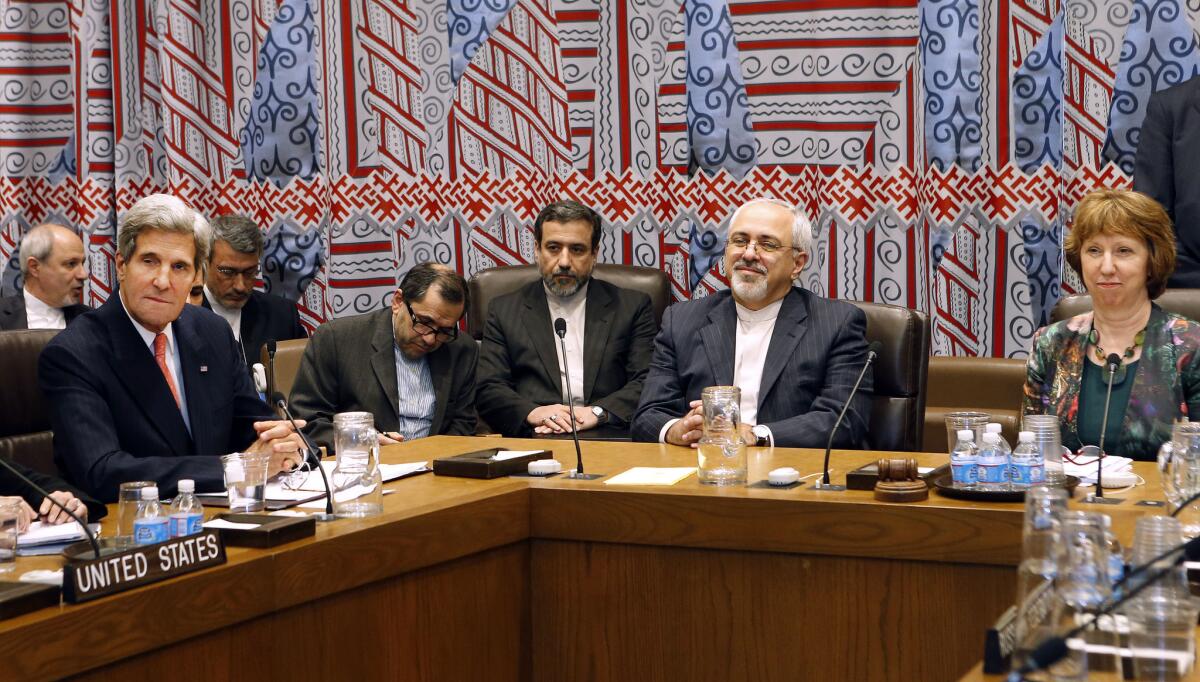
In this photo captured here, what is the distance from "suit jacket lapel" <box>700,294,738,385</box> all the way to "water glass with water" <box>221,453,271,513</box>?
64.1 inches

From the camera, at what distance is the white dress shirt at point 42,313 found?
5.33 metres

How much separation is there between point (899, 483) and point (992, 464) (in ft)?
0.57

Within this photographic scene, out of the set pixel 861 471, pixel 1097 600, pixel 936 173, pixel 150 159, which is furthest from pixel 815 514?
pixel 150 159

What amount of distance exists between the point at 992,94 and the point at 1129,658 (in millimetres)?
3497

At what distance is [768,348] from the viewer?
12.5 feet

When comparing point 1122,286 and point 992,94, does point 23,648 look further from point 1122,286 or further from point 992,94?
point 992,94

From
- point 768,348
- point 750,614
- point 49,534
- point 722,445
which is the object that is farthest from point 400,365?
point 49,534

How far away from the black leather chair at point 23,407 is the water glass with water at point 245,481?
872 mm

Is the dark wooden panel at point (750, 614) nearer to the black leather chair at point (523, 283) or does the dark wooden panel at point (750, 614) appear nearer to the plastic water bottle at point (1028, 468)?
the plastic water bottle at point (1028, 468)

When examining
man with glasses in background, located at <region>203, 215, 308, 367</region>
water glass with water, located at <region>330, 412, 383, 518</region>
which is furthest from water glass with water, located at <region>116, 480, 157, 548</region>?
man with glasses in background, located at <region>203, 215, 308, 367</region>

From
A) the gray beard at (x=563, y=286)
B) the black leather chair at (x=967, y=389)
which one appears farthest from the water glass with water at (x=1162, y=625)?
the gray beard at (x=563, y=286)

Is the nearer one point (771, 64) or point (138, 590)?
point (138, 590)

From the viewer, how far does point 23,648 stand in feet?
5.60

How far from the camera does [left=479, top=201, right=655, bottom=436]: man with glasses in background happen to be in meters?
4.54
